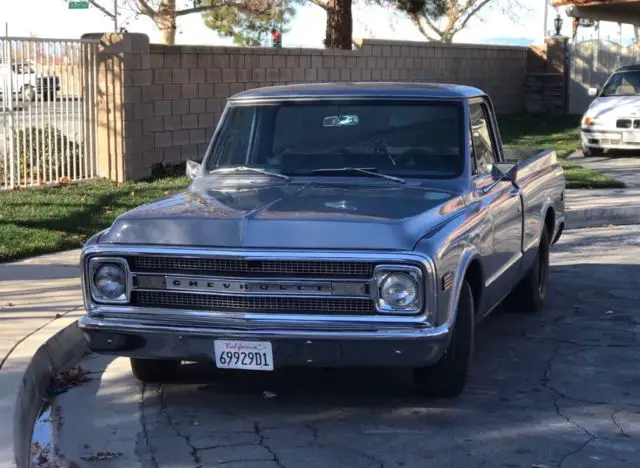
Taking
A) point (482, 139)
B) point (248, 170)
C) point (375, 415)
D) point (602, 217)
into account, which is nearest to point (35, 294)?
point (248, 170)

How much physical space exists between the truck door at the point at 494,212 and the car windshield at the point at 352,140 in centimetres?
22

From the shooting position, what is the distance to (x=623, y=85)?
20969mm

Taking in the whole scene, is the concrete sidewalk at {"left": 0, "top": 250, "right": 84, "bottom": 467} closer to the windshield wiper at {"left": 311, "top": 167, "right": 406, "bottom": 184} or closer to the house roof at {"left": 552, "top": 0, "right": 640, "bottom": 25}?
the windshield wiper at {"left": 311, "top": 167, "right": 406, "bottom": 184}

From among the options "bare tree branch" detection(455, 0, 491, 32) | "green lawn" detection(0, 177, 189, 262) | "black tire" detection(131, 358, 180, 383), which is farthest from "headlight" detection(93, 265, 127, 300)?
"bare tree branch" detection(455, 0, 491, 32)

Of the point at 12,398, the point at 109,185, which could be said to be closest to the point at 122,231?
the point at 12,398

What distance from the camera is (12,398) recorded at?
5.64 meters

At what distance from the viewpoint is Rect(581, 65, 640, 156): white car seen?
20.0 m

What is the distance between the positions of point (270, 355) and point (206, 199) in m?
1.24

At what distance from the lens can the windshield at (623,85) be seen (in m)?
20.8

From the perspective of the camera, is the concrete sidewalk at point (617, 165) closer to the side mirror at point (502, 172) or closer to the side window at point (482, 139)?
the side window at point (482, 139)

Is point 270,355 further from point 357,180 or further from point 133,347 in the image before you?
point 357,180

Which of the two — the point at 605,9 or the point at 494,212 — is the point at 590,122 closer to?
the point at 605,9

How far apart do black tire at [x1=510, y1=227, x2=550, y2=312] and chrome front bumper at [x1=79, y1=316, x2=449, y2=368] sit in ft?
9.97

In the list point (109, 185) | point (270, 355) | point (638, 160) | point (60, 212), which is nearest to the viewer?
point (270, 355)
